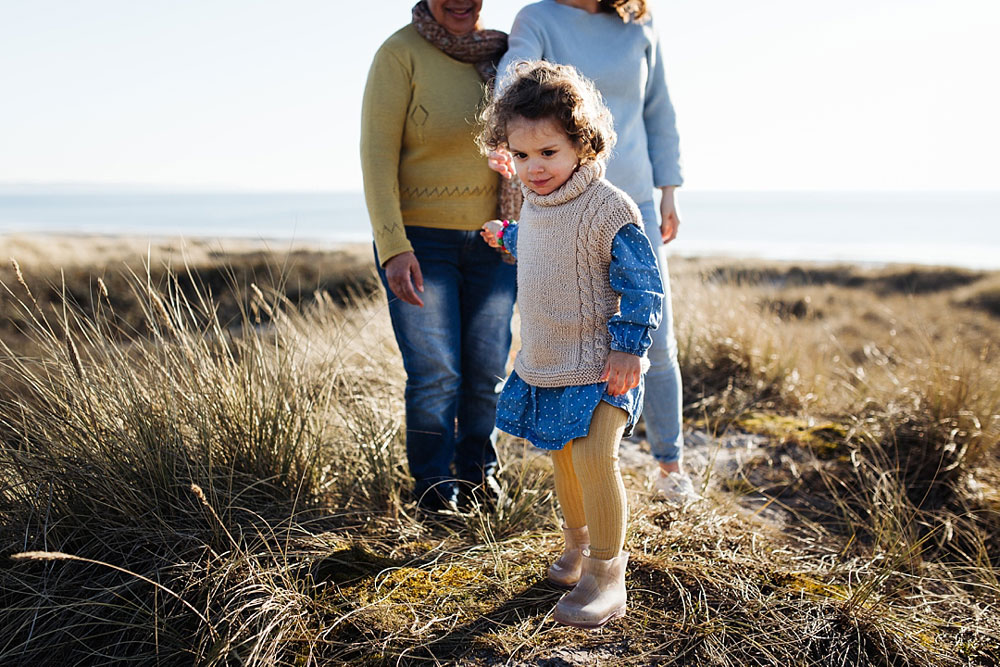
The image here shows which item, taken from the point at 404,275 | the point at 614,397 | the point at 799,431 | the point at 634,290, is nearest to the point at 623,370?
the point at 614,397

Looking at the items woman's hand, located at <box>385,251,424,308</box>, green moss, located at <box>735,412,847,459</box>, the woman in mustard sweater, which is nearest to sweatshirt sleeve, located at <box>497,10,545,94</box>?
the woman in mustard sweater

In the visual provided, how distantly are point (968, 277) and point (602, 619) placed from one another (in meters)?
22.5

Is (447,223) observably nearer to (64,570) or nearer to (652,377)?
(652,377)

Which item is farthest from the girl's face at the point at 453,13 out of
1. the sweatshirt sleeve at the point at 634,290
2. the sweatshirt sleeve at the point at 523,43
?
the sweatshirt sleeve at the point at 634,290

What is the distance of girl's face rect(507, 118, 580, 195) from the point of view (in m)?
2.00

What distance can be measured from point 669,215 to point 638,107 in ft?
1.47

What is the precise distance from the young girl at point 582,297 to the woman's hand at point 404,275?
0.56 metres

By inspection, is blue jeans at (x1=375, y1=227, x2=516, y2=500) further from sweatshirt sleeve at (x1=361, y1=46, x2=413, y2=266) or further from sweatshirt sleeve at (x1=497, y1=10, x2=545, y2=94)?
sweatshirt sleeve at (x1=497, y1=10, x2=545, y2=94)

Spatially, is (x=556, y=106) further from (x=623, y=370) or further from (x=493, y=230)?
(x=623, y=370)

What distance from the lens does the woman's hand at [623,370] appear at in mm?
Result: 1995

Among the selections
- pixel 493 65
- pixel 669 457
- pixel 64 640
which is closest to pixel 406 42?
pixel 493 65

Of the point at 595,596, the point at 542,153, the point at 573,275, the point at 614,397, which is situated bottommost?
the point at 595,596

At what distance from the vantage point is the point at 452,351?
9.36 ft

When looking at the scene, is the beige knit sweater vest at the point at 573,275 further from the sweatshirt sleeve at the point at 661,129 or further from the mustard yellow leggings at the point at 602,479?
the sweatshirt sleeve at the point at 661,129
